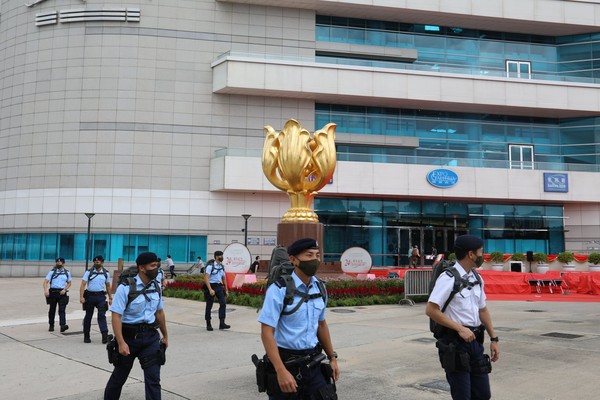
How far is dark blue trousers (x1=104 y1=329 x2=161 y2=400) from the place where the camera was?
18.2ft

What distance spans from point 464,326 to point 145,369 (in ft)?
10.9

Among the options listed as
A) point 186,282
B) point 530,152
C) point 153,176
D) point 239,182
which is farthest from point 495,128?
point 186,282

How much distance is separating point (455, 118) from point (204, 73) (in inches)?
723

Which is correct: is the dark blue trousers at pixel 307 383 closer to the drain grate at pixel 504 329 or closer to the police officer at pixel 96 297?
the police officer at pixel 96 297

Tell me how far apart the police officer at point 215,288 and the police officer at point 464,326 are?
8.18m

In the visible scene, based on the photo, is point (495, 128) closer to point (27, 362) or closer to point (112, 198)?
point (112, 198)

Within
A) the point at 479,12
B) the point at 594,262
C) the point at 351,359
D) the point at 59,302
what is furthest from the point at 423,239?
the point at 351,359

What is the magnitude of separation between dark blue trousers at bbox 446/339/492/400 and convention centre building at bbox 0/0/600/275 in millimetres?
29593

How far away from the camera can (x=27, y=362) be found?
9.07 m

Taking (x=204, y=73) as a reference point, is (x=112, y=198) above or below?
below

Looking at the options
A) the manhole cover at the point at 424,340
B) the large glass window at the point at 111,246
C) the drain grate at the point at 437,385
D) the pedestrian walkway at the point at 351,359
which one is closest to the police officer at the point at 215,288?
the pedestrian walkway at the point at 351,359

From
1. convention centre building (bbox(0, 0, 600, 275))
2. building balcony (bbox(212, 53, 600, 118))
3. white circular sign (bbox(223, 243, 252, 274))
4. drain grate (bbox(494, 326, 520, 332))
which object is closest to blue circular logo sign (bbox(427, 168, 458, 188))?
convention centre building (bbox(0, 0, 600, 275))

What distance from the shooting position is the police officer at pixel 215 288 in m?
12.4

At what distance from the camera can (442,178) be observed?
35562 mm
